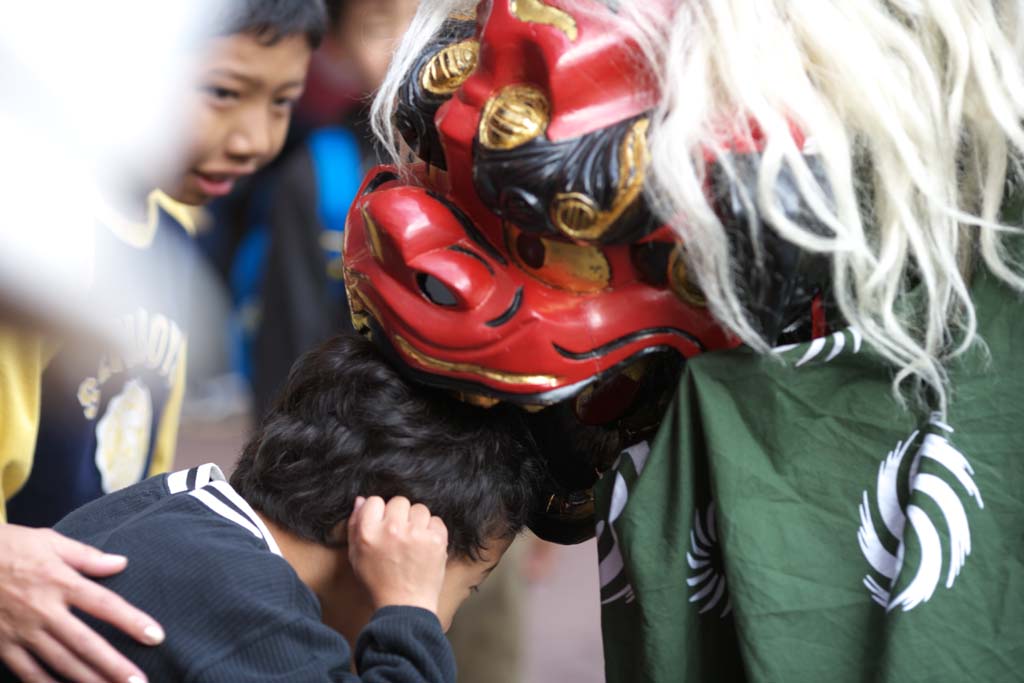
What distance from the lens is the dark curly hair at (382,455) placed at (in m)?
1.16

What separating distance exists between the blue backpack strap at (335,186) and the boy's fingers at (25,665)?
1.18 meters

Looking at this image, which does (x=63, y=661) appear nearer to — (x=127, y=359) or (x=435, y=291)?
(x=435, y=291)

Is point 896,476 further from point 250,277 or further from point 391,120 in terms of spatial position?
point 250,277

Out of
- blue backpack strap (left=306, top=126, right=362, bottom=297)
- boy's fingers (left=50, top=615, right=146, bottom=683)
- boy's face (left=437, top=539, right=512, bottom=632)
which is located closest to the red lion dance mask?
boy's face (left=437, top=539, right=512, bottom=632)

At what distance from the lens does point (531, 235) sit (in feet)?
3.22

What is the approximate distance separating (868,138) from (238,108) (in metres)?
1.07

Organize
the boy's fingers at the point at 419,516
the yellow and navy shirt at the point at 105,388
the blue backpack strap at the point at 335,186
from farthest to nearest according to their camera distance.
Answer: the blue backpack strap at the point at 335,186 < the yellow and navy shirt at the point at 105,388 < the boy's fingers at the point at 419,516

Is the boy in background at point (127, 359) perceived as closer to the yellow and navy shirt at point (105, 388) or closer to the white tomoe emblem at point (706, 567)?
the yellow and navy shirt at point (105, 388)

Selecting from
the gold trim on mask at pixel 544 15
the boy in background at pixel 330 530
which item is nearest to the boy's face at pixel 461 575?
the boy in background at pixel 330 530

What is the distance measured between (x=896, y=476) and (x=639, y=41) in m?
0.41

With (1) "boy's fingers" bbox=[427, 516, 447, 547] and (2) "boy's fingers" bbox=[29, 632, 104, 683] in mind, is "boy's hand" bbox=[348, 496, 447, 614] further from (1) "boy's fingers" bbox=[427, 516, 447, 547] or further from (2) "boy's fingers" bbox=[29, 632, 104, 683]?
(2) "boy's fingers" bbox=[29, 632, 104, 683]

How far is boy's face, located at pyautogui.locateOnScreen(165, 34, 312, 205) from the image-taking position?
1656 mm

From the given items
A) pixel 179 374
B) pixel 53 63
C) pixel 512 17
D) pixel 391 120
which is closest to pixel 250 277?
pixel 179 374

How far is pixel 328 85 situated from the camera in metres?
2.51
